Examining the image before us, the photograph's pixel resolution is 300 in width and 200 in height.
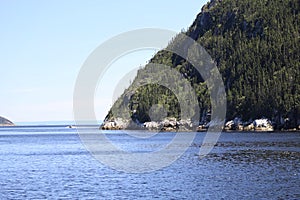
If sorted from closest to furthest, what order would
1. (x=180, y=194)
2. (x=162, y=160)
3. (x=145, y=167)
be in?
(x=180, y=194) < (x=145, y=167) < (x=162, y=160)

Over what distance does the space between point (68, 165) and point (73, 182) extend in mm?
22716

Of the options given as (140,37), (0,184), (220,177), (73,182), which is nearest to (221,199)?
(220,177)

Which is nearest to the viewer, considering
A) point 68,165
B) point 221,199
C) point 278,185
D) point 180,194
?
point 221,199

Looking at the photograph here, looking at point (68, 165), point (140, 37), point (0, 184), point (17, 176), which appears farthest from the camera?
point (140, 37)

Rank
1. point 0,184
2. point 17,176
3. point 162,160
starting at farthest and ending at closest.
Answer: point 162,160
point 17,176
point 0,184

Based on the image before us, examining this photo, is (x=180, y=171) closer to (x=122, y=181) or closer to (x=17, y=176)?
(x=122, y=181)

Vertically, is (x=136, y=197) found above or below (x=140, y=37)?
below

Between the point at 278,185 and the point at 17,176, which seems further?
the point at 17,176

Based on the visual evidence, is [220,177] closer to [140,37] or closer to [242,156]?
[242,156]

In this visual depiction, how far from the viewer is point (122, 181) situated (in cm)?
6175

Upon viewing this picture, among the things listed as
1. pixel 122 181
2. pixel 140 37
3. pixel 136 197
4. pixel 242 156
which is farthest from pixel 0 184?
pixel 140 37

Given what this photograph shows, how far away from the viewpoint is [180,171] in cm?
7206

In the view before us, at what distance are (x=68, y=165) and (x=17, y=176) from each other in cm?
1593

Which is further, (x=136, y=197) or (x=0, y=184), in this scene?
(x=0, y=184)
